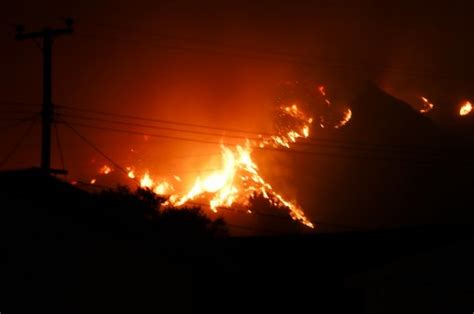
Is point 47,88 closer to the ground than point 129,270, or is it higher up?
higher up

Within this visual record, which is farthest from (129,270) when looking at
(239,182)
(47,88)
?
(239,182)

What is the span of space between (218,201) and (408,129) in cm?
5694

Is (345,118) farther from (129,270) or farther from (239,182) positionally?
(129,270)

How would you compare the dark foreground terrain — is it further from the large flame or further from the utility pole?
the large flame

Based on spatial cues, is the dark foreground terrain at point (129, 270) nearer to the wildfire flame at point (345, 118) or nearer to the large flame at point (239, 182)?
the large flame at point (239, 182)

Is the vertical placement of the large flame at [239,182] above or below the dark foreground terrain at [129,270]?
above

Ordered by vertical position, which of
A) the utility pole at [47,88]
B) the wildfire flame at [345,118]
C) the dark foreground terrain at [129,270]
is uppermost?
the wildfire flame at [345,118]

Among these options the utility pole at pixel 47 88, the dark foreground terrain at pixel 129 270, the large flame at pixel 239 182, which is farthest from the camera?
the large flame at pixel 239 182

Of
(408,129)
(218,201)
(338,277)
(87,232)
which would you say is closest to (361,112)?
(408,129)

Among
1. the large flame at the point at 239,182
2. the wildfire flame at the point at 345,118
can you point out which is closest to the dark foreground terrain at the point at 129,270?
the large flame at the point at 239,182

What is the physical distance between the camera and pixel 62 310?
15.6 metres

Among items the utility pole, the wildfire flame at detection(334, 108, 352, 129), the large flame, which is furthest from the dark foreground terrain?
the wildfire flame at detection(334, 108, 352, 129)

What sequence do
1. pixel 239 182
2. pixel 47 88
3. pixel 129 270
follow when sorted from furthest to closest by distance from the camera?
pixel 239 182, pixel 47 88, pixel 129 270

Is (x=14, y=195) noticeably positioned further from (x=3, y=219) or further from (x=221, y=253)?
(x=221, y=253)
